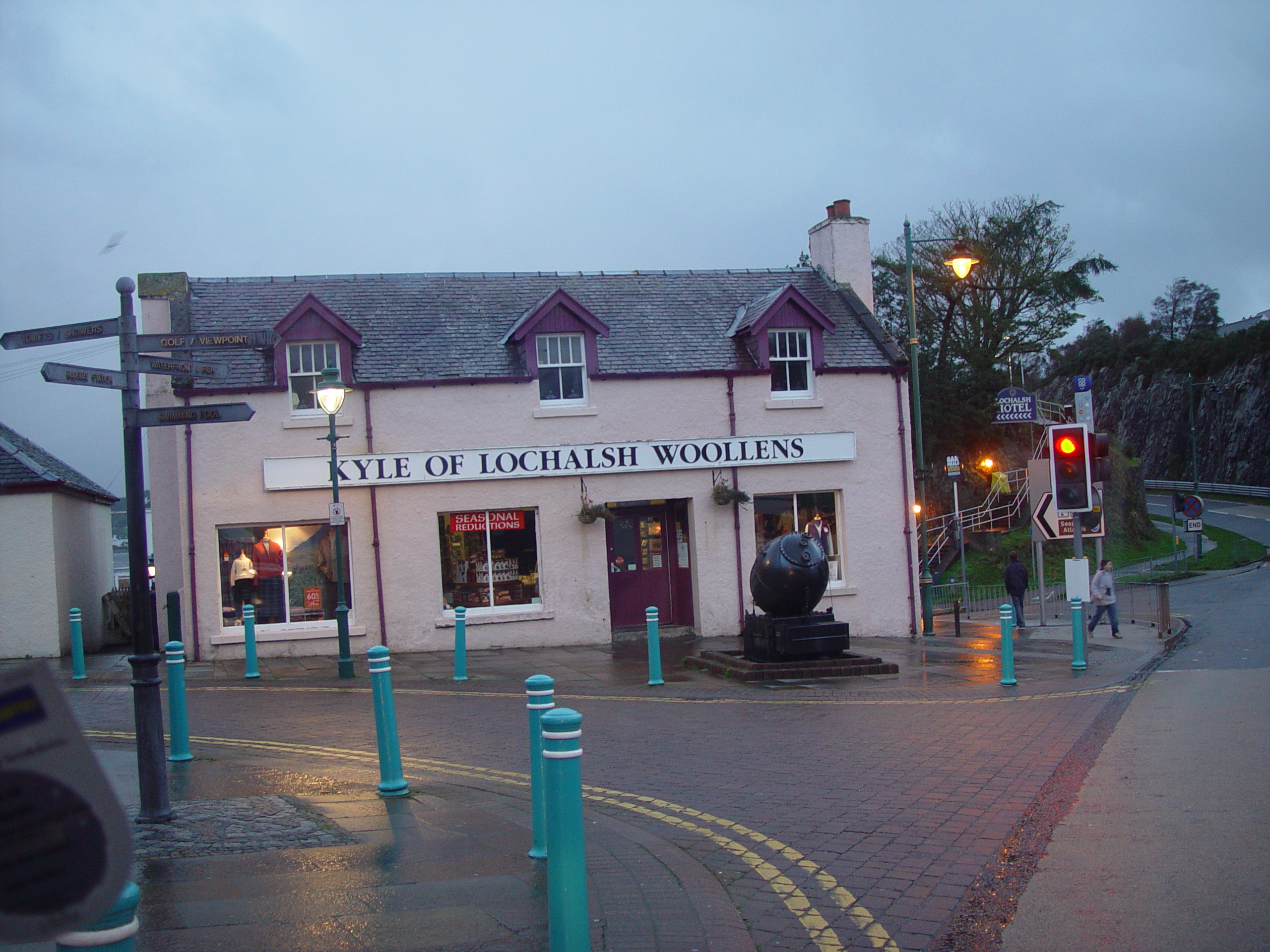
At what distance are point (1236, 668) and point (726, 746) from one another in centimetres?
1033

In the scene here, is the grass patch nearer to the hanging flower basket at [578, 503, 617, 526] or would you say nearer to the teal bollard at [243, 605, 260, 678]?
the hanging flower basket at [578, 503, 617, 526]

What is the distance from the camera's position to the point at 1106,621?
2688cm

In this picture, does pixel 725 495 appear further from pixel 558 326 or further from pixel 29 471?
pixel 29 471

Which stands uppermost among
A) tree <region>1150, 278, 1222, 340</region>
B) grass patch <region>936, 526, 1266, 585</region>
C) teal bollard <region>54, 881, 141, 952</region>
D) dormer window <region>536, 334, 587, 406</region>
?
tree <region>1150, 278, 1222, 340</region>

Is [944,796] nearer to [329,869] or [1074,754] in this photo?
[1074,754]

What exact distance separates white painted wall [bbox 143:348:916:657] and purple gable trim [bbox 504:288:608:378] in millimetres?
530

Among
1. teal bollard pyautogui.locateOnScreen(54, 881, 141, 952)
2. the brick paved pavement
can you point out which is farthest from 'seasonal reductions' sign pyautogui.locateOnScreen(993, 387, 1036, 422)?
teal bollard pyautogui.locateOnScreen(54, 881, 141, 952)

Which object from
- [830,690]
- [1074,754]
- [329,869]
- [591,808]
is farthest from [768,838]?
[830,690]

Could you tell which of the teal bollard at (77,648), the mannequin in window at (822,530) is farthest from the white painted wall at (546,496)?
the teal bollard at (77,648)

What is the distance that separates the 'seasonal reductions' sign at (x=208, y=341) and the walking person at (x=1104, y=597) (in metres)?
19.4

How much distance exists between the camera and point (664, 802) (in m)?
8.32

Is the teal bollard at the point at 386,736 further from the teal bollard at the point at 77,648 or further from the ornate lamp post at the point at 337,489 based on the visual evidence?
the teal bollard at the point at 77,648

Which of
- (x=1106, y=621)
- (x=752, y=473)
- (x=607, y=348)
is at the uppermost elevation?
(x=607, y=348)

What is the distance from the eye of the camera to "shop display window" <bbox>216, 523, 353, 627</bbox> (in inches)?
787
